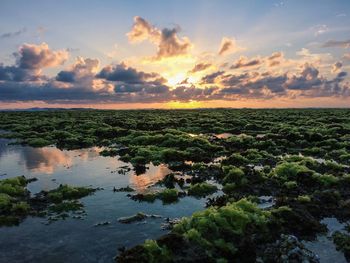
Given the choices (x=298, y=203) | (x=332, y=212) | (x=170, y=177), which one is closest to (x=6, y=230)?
(x=170, y=177)

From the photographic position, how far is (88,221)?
14789 millimetres

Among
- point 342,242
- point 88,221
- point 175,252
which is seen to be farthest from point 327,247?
point 88,221

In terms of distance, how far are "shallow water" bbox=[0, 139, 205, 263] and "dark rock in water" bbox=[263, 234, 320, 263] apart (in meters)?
4.08

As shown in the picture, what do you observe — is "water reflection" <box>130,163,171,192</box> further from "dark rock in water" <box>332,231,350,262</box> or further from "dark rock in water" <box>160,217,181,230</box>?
"dark rock in water" <box>332,231,350,262</box>

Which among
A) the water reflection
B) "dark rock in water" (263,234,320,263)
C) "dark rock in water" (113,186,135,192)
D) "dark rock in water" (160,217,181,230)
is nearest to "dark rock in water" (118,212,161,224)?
"dark rock in water" (160,217,181,230)

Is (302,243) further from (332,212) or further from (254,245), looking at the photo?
(332,212)

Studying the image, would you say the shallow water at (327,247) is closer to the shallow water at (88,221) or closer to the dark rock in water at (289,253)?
the dark rock in water at (289,253)

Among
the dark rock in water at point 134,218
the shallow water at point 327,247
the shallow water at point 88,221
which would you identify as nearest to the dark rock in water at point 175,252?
the shallow water at point 88,221

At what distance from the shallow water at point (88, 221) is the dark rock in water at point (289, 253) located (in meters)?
4.08

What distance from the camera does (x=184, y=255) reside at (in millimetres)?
11266

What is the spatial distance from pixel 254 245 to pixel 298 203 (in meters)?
5.35

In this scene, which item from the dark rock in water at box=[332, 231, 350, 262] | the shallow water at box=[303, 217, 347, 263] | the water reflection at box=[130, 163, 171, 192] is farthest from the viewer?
the water reflection at box=[130, 163, 171, 192]

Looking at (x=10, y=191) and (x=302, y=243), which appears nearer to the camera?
(x=302, y=243)

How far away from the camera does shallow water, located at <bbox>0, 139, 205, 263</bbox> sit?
1185cm
